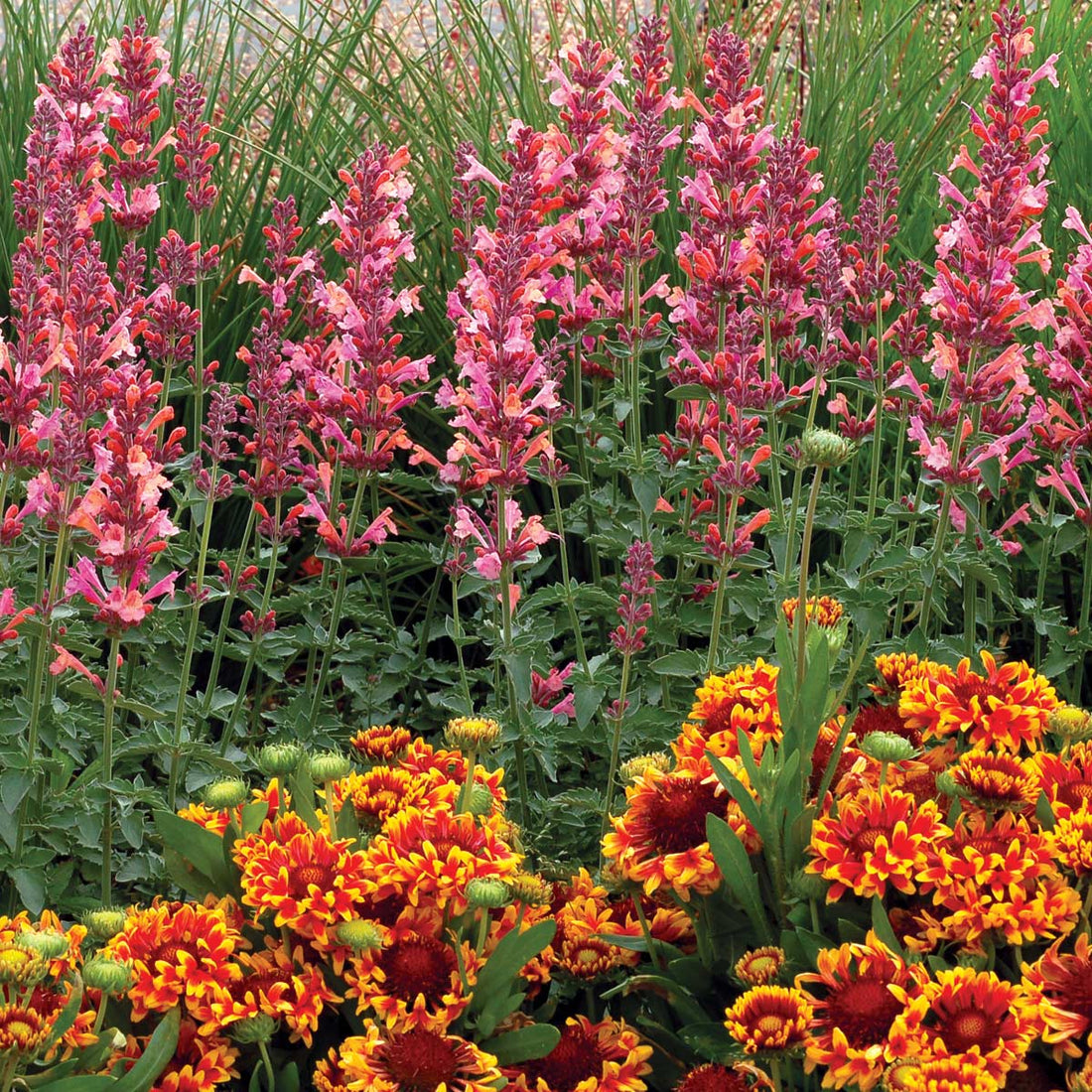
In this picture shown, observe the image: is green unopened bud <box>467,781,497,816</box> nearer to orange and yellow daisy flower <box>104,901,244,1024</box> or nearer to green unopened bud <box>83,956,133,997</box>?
orange and yellow daisy flower <box>104,901,244,1024</box>

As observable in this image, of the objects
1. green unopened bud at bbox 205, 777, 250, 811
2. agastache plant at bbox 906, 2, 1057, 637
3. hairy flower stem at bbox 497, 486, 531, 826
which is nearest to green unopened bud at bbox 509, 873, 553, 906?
green unopened bud at bbox 205, 777, 250, 811

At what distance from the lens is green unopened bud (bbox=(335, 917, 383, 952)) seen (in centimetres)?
182

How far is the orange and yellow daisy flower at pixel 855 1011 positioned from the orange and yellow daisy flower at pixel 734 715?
403mm

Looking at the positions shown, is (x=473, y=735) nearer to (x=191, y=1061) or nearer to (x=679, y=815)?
(x=679, y=815)

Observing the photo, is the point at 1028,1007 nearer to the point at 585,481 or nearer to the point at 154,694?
the point at 585,481

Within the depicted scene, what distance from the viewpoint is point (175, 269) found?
3037 millimetres

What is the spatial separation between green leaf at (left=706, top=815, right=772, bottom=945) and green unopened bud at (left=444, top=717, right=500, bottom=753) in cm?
32

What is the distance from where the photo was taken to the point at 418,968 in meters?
1.85

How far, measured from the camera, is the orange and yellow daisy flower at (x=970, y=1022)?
65.5 inches

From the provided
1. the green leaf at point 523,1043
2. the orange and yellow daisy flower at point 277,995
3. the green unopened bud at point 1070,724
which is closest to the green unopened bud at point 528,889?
the green leaf at point 523,1043

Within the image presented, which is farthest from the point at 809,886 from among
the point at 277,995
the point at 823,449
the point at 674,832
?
the point at 277,995

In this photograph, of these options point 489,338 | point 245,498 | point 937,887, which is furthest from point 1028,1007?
point 245,498

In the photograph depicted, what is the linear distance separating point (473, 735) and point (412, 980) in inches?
12.9

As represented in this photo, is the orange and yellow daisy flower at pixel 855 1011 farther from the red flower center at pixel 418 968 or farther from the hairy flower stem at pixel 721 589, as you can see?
the hairy flower stem at pixel 721 589
